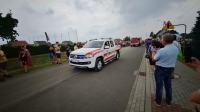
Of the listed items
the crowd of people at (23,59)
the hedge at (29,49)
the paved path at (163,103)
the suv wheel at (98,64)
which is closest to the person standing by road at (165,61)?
the paved path at (163,103)

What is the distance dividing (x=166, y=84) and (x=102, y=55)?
7339mm

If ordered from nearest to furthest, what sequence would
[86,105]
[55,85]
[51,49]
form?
[86,105], [55,85], [51,49]

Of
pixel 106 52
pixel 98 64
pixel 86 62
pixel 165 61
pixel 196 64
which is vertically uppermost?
pixel 196 64

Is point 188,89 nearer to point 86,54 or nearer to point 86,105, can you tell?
point 86,105

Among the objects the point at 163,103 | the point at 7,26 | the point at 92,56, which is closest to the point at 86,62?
the point at 92,56

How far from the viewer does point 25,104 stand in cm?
600

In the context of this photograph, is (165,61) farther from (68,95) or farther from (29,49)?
(29,49)

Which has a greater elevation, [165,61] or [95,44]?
Answer: [95,44]

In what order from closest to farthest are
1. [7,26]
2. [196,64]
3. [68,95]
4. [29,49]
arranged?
[196,64] < [68,95] < [29,49] < [7,26]

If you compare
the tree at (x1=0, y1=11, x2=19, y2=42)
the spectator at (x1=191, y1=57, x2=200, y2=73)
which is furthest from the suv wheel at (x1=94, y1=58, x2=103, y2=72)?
the tree at (x1=0, y1=11, x2=19, y2=42)

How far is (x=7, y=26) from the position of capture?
57.6 metres

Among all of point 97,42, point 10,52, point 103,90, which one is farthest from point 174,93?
point 10,52

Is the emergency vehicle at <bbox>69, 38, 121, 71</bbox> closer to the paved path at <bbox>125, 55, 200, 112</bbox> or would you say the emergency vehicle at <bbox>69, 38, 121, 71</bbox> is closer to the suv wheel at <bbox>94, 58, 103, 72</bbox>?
the suv wheel at <bbox>94, 58, 103, 72</bbox>

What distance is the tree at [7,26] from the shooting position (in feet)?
188
